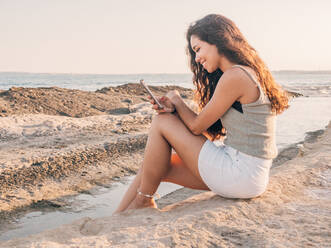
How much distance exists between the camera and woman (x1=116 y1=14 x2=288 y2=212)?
2393 mm

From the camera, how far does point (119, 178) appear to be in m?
4.41

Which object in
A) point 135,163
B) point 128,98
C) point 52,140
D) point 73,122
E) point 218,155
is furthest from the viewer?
point 128,98

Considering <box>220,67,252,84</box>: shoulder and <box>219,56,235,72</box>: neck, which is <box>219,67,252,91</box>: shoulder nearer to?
<box>220,67,252,84</box>: shoulder

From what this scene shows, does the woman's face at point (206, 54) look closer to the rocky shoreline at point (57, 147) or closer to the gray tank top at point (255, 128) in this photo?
the gray tank top at point (255, 128)

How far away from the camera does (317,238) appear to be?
1964 millimetres

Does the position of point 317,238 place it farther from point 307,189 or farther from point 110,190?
point 110,190

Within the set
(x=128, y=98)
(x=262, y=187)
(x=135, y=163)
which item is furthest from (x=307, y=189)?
(x=128, y=98)

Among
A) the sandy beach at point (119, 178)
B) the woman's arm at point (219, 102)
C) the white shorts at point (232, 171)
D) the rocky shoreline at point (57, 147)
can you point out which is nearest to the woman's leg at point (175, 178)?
the sandy beach at point (119, 178)

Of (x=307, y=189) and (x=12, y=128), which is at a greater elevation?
(x=307, y=189)

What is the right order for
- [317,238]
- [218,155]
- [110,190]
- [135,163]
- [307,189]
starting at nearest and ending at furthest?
[317,238] < [218,155] < [307,189] < [110,190] < [135,163]

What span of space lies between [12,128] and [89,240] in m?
4.87

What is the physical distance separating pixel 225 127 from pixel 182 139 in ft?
1.10

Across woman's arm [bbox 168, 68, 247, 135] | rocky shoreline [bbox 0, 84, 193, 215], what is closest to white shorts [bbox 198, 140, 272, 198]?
woman's arm [bbox 168, 68, 247, 135]

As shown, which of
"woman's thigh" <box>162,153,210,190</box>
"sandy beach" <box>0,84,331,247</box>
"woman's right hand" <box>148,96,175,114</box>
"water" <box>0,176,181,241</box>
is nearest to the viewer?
"sandy beach" <box>0,84,331,247</box>
